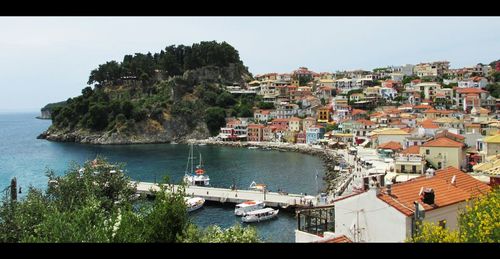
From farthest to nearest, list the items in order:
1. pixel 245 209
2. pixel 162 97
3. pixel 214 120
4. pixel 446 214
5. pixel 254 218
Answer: pixel 162 97
pixel 214 120
pixel 245 209
pixel 254 218
pixel 446 214

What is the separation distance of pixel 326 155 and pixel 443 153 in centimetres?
1282

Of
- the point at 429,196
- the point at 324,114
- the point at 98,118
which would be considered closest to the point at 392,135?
the point at 324,114

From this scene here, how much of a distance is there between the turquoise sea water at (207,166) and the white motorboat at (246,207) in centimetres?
27

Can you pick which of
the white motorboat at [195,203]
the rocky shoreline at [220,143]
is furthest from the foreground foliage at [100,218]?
the rocky shoreline at [220,143]

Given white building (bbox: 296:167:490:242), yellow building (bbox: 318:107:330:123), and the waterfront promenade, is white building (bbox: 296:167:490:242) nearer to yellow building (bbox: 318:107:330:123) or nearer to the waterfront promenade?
the waterfront promenade

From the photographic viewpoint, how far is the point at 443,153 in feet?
73.8

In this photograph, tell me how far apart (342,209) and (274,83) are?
1982 inches

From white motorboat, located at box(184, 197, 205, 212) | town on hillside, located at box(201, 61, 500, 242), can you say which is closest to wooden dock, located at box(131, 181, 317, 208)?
white motorboat, located at box(184, 197, 205, 212)

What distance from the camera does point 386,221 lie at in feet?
26.1

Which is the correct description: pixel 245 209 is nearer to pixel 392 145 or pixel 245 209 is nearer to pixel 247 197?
pixel 247 197

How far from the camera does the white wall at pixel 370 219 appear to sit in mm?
7777
